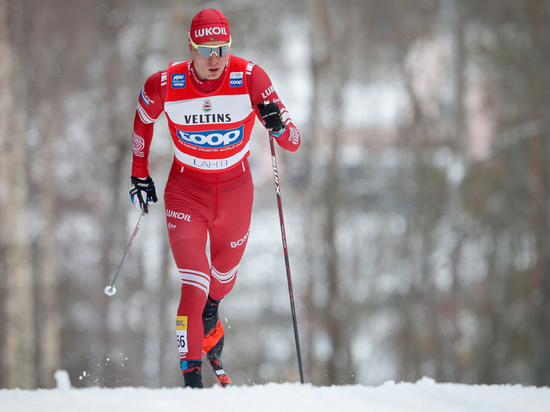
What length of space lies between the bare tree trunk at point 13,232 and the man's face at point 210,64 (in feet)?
25.4

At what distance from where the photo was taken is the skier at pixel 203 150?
3221 mm

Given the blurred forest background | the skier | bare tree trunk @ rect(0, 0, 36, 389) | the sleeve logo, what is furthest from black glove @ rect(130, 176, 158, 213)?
bare tree trunk @ rect(0, 0, 36, 389)

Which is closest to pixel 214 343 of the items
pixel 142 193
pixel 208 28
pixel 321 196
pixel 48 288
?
pixel 142 193

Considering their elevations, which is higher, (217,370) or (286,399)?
(286,399)

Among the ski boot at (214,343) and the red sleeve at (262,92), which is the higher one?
the red sleeve at (262,92)

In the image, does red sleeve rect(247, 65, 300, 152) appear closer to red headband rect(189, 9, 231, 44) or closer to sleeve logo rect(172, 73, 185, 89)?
red headband rect(189, 9, 231, 44)

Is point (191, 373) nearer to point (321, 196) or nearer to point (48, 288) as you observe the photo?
point (321, 196)

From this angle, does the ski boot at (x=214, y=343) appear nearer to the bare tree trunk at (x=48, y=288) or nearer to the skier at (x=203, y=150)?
the skier at (x=203, y=150)

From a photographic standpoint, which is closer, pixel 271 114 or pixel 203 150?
pixel 271 114

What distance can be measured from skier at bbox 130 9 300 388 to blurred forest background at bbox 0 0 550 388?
6586 mm

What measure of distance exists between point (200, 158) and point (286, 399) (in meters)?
1.51

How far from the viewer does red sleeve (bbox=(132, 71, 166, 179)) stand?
342 cm

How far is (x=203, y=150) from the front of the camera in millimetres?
3479

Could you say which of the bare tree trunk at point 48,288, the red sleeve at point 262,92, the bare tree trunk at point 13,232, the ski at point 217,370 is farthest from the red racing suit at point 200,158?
the bare tree trunk at point 48,288
